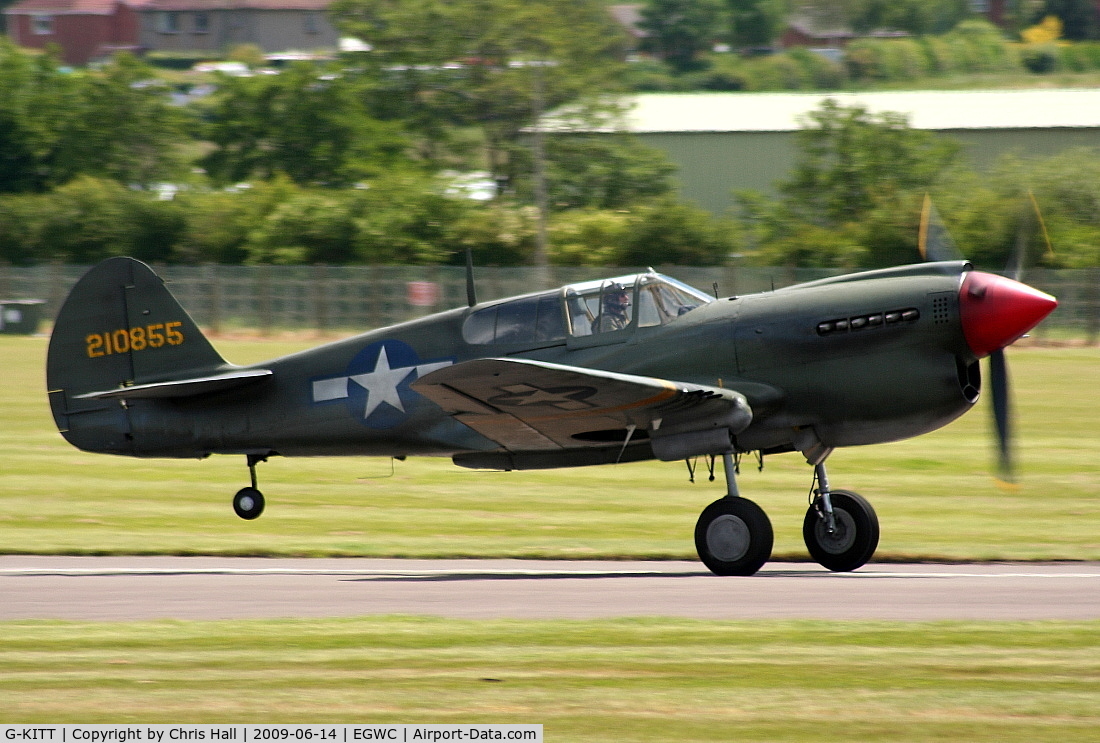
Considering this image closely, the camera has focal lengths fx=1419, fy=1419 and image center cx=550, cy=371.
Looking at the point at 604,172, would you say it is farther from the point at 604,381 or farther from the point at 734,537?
the point at 604,381

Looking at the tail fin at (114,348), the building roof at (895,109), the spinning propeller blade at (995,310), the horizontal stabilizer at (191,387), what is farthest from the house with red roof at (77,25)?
the spinning propeller blade at (995,310)

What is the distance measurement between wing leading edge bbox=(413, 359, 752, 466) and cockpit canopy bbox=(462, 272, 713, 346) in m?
0.56

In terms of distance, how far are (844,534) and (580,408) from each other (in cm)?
259

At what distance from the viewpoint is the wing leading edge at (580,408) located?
35.3 feet

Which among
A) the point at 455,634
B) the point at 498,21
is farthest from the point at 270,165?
the point at 455,634

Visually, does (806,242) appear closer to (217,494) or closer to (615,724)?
(217,494)

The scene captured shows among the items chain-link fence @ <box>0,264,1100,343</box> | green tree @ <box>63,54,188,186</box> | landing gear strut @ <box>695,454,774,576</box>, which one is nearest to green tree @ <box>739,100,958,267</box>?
chain-link fence @ <box>0,264,1100,343</box>

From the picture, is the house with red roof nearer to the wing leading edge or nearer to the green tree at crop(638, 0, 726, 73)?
the green tree at crop(638, 0, 726, 73)

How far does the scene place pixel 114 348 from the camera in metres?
13.8

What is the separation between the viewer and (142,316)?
543 inches

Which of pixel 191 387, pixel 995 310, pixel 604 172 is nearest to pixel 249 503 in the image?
pixel 191 387

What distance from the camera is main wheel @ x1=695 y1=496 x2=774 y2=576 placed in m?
11.3

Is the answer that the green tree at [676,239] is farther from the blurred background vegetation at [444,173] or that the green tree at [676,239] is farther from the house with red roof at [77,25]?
the house with red roof at [77,25]

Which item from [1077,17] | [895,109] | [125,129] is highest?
[895,109]
